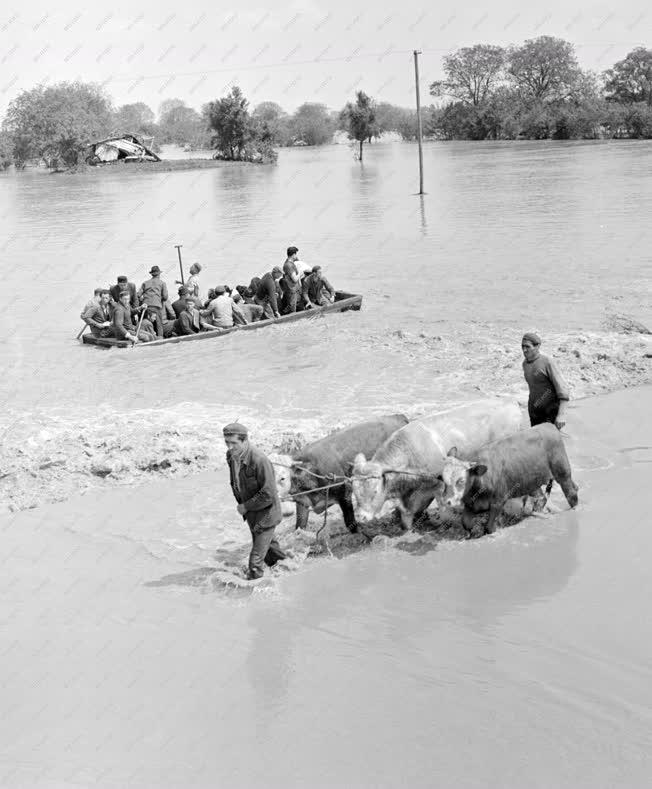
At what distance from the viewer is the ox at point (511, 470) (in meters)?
9.83

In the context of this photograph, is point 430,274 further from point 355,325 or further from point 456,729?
point 456,729

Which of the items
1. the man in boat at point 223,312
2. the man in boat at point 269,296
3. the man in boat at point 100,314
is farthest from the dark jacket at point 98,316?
the man in boat at point 269,296

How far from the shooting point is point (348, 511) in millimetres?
10336

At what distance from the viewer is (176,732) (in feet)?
24.2

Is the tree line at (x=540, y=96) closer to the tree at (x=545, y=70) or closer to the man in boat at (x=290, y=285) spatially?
the tree at (x=545, y=70)

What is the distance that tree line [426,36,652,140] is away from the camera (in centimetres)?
9144

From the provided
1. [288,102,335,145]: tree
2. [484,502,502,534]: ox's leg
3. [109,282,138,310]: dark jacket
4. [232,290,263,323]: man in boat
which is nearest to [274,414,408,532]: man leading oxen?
[484,502,502,534]: ox's leg

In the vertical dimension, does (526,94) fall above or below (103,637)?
above

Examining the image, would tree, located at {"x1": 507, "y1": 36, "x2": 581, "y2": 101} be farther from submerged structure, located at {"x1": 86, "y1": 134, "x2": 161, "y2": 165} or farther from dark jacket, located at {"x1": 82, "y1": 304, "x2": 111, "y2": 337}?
dark jacket, located at {"x1": 82, "y1": 304, "x2": 111, "y2": 337}

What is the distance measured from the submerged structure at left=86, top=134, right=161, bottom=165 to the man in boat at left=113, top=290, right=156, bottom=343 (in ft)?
239

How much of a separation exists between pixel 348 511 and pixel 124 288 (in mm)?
11222

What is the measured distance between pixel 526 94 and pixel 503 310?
308 feet

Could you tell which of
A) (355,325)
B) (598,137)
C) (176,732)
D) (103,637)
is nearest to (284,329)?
(355,325)

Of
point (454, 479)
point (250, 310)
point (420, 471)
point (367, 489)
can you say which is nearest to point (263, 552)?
point (367, 489)
